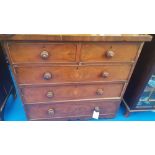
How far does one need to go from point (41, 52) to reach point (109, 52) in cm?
38

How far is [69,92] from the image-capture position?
113cm

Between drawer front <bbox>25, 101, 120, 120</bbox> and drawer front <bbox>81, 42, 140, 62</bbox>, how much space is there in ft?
1.37

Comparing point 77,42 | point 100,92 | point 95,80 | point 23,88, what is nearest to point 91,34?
point 77,42

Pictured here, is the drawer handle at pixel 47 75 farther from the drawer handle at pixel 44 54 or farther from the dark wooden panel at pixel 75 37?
the dark wooden panel at pixel 75 37

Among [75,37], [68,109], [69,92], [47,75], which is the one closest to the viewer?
[75,37]

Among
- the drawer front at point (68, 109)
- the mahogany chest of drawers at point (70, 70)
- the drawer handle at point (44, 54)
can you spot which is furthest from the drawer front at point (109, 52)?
the drawer front at point (68, 109)

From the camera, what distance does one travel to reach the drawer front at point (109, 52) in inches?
35.4

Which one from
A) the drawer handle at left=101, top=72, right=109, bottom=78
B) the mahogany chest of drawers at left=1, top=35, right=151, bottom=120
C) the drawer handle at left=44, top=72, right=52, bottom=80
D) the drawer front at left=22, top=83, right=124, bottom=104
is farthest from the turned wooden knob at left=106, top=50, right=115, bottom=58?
the drawer handle at left=44, top=72, right=52, bottom=80

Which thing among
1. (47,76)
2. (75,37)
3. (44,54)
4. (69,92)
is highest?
(75,37)

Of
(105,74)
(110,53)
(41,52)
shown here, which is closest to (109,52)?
(110,53)

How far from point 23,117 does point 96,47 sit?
2.96ft

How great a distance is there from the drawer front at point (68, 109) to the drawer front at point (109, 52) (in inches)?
16.5

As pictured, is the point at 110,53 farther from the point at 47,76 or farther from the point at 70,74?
the point at 47,76

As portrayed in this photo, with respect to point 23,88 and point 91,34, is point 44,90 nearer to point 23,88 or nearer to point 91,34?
point 23,88
